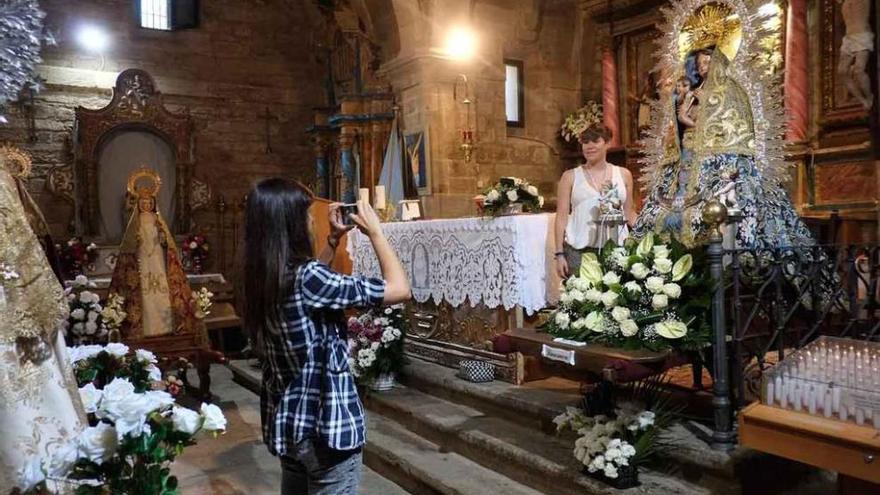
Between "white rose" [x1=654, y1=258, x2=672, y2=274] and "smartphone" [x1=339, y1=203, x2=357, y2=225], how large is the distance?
1.66 m

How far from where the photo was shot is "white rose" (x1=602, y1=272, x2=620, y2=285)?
3.35 metres

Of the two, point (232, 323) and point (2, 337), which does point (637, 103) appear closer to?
point (232, 323)

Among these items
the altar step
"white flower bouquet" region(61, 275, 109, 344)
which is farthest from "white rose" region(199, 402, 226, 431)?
"white flower bouquet" region(61, 275, 109, 344)

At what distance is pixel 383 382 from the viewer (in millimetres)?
5836

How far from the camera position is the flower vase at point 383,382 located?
19.1ft

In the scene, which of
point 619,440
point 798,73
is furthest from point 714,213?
point 798,73

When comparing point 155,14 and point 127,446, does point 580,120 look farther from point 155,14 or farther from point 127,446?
point 127,446

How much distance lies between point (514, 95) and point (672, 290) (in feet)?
26.0

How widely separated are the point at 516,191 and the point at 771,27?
15.7 ft

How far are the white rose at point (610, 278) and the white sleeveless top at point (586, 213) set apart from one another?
3.94 ft

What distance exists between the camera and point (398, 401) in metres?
5.39

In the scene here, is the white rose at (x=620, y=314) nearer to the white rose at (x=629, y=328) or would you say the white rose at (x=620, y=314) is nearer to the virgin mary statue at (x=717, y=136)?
the white rose at (x=629, y=328)

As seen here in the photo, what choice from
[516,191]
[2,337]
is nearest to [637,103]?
[516,191]

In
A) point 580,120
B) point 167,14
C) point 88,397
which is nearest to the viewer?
point 88,397
